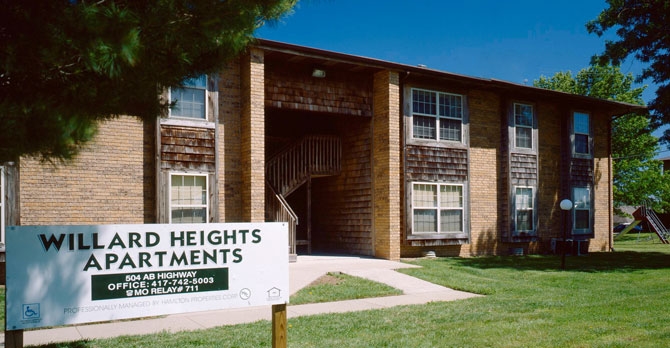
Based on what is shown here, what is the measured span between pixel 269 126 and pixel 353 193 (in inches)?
139

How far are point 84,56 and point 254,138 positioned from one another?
1031 cm

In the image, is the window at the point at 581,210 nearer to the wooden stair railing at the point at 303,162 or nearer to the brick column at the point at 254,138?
the wooden stair railing at the point at 303,162

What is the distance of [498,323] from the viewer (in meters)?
7.43

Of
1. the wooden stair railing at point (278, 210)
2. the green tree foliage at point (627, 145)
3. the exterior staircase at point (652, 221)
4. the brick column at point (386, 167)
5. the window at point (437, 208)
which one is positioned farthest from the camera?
the green tree foliage at point (627, 145)

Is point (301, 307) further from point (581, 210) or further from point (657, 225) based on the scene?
point (657, 225)

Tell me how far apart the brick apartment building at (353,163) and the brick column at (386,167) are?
2.0 inches

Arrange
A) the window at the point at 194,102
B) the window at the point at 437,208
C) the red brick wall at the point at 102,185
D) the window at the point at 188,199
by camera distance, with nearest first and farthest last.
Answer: the red brick wall at the point at 102,185 → the window at the point at 188,199 → the window at the point at 194,102 → the window at the point at 437,208

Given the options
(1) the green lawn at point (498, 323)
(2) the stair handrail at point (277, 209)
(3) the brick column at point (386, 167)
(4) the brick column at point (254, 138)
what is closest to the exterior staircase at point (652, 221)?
(3) the brick column at point (386, 167)

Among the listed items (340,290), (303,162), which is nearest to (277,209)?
(303,162)

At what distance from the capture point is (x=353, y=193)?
55.5ft

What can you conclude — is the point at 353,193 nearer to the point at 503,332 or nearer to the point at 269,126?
the point at 269,126

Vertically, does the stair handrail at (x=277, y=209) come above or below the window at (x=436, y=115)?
below

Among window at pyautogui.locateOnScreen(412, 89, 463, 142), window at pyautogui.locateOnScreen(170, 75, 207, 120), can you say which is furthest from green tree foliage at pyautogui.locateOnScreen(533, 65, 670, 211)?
window at pyautogui.locateOnScreen(170, 75, 207, 120)

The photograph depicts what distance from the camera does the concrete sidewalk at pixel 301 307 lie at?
7.10 metres
